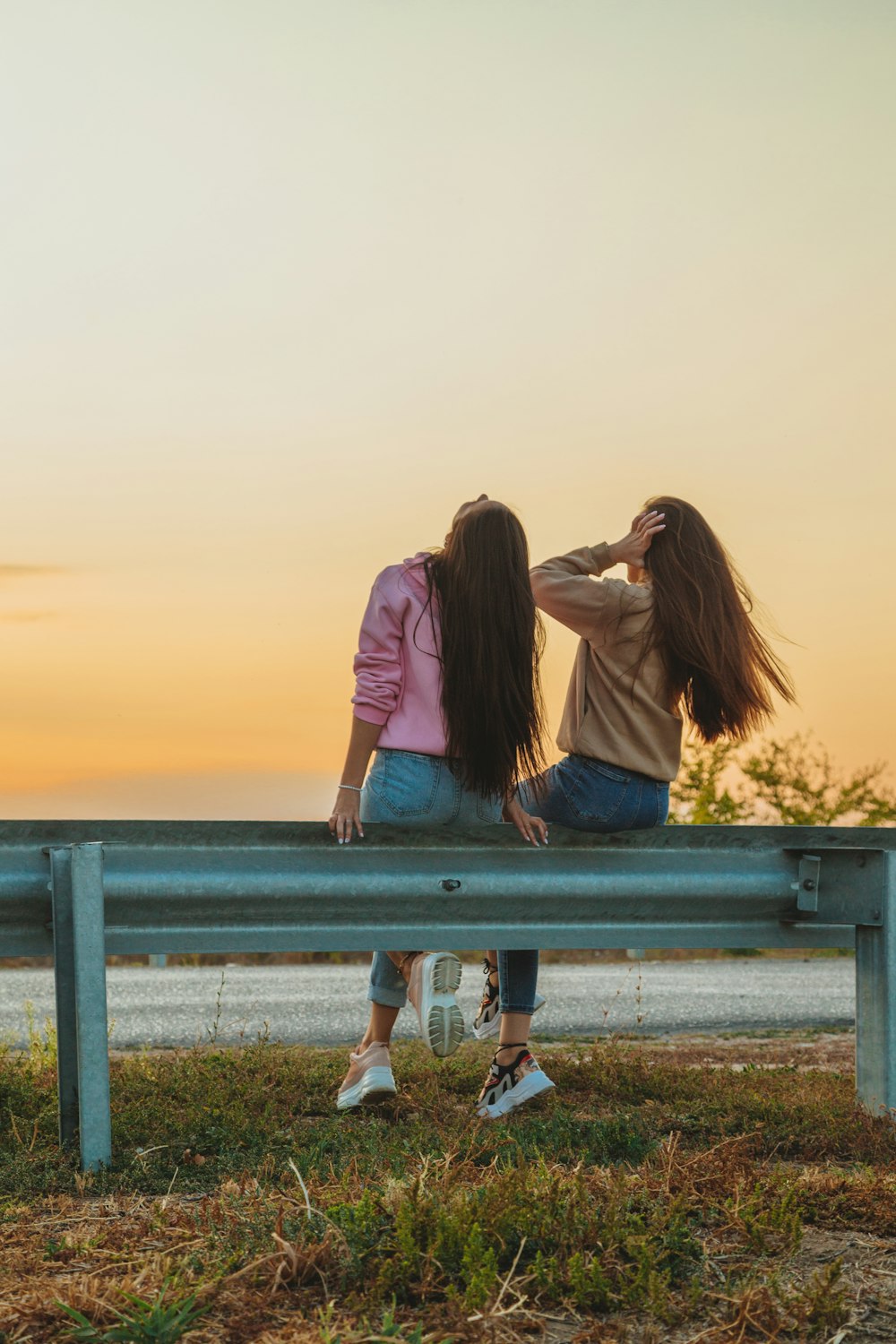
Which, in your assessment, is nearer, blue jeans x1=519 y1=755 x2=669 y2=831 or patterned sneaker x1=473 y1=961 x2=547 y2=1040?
blue jeans x1=519 y1=755 x2=669 y2=831

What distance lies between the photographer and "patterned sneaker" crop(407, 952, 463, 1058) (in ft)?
13.5

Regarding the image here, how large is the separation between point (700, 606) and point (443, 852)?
4.36 ft

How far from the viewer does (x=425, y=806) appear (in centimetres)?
454

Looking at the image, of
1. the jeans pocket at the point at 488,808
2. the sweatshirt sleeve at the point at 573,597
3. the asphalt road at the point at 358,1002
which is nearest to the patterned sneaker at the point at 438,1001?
the jeans pocket at the point at 488,808

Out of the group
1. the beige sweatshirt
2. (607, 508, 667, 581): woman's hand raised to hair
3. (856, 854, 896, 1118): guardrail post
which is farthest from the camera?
(607, 508, 667, 581): woman's hand raised to hair

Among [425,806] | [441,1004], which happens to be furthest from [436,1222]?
[425,806]

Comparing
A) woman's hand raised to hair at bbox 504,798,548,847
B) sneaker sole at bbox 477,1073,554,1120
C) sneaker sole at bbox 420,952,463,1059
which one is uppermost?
woman's hand raised to hair at bbox 504,798,548,847

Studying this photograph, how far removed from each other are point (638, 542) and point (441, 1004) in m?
1.88

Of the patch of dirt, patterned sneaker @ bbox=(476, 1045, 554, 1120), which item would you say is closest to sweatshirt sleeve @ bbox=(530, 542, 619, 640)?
patterned sneaker @ bbox=(476, 1045, 554, 1120)

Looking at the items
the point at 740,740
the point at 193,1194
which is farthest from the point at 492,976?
the point at 193,1194

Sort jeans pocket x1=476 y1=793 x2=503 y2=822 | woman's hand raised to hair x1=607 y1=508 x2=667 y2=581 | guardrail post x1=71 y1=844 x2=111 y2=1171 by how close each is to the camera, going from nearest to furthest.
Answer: guardrail post x1=71 y1=844 x2=111 y2=1171 < jeans pocket x1=476 y1=793 x2=503 y2=822 < woman's hand raised to hair x1=607 y1=508 x2=667 y2=581

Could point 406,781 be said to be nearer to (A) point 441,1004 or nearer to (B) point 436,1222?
(A) point 441,1004

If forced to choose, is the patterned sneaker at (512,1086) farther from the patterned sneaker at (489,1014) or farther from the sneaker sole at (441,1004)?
the patterned sneaker at (489,1014)

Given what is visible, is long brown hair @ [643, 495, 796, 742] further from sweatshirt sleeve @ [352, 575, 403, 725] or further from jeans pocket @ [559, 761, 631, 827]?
sweatshirt sleeve @ [352, 575, 403, 725]
